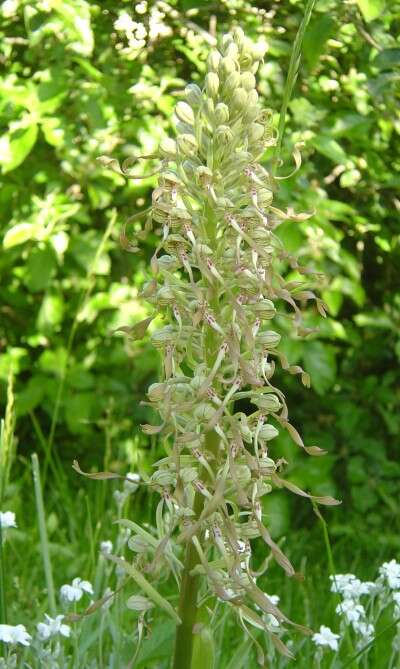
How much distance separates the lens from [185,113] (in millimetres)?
1306

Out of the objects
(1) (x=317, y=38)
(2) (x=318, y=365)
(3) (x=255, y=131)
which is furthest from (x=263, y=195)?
(2) (x=318, y=365)

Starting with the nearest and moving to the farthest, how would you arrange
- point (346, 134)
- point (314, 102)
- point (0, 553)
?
point (0, 553)
point (346, 134)
point (314, 102)

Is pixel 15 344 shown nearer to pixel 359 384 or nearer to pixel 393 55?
pixel 359 384

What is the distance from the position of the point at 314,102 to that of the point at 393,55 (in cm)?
70

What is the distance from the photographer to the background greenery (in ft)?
10.5

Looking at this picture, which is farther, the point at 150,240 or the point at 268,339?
the point at 150,240

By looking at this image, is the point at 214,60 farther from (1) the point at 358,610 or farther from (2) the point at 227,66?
(1) the point at 358,610

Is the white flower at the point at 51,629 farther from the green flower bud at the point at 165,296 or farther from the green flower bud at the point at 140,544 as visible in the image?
the green flower bud at the point at 165,296

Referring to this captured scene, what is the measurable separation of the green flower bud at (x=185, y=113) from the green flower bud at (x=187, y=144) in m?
0.03

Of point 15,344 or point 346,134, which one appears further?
point 15,344

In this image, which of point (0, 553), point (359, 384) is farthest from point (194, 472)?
point (359, 384)

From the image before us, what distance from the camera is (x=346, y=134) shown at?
324cm

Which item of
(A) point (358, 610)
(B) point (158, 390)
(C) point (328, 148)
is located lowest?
(A) point (358, 610)

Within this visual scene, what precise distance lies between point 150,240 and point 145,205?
27cm
